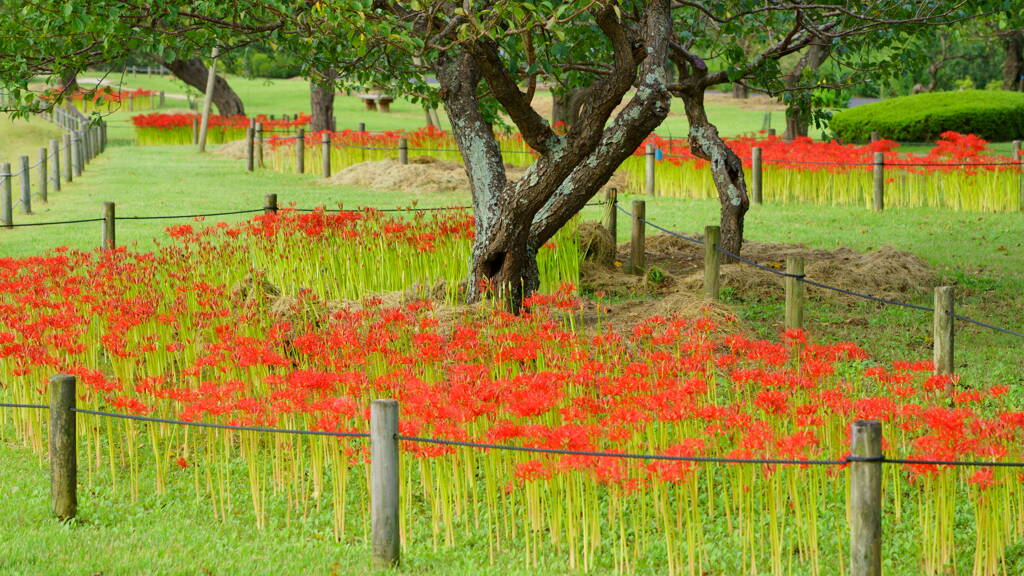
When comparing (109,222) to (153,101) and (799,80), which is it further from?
(153,101)

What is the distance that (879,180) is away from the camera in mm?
18438

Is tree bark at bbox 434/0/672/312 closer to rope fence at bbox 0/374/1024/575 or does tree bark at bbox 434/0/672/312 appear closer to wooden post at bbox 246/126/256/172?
rope fence at bbox 0/374/1024/575

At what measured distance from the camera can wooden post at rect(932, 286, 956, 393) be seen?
→ 718 cm

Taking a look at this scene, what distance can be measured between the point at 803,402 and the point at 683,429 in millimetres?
887

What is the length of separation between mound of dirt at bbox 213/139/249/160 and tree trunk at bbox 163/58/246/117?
2.03 meters

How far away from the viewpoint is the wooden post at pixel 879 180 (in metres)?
18.3

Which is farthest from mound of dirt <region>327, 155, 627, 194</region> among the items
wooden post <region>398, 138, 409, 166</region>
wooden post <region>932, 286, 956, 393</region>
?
wooden post <region>932, 286, 956, 393</region>

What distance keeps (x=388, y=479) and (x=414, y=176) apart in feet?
56.2

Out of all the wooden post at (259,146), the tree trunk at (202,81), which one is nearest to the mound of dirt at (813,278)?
the wooden post at (259,146)

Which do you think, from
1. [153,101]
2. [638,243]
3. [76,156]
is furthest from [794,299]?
[153,101]

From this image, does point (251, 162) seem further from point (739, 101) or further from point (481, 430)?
point (739, 101)

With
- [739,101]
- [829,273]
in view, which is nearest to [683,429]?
[829,273]

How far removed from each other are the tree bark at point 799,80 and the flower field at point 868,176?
79 cm

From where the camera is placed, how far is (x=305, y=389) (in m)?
6.05
